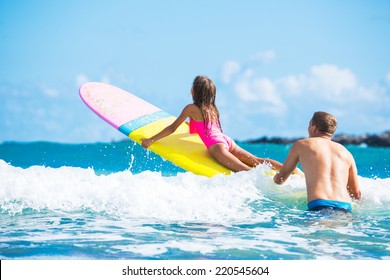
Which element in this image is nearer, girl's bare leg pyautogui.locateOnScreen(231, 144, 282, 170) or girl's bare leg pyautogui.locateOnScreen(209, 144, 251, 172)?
girl's bare leg pyautogui.locateOnScreen(209, 144, 251, 172)

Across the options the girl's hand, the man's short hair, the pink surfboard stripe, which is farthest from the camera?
the pink surfboard stripe

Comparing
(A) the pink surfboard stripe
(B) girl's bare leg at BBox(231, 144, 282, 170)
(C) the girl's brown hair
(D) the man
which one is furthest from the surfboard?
(D) the man

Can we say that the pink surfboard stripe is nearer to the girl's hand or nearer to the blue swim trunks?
the girl's hand

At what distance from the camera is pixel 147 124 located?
6191 mm

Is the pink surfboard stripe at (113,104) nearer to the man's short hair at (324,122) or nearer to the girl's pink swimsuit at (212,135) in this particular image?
the girl's pink swimsuit at (212,135)

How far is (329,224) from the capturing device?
142 inches

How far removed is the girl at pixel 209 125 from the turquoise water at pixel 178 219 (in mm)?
363

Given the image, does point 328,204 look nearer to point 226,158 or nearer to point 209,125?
point 226,158

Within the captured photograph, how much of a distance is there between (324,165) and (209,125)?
1.96m

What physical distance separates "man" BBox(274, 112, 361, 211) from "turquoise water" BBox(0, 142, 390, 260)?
12 cm

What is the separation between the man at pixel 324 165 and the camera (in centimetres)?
371

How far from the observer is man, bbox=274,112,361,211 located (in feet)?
12.2

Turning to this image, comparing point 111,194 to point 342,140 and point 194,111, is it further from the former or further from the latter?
point 342,140

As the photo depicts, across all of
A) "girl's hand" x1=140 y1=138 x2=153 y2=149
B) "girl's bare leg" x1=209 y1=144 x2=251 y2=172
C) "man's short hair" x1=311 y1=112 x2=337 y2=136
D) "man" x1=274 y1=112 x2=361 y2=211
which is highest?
"girl's hand" x1=140 y1=138 x2=153 y2=149
